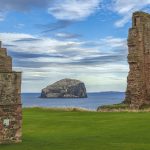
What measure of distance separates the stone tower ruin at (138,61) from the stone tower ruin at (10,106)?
31415 millimetres

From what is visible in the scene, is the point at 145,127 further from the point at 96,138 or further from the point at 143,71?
the point at 143,71

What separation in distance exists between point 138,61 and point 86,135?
93.2ft

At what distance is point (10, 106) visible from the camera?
24359mm

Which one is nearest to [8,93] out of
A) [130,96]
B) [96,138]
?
[96,138]

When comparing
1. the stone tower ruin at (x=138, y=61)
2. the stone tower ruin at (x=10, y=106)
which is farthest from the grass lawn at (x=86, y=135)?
the stone tower ruin at (x=138, y=61)

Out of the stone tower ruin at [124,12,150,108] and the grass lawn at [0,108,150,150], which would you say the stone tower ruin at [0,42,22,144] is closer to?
the grass lawn at [0,108,150,150]

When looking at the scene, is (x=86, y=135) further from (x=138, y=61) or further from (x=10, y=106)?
(x=138, y=61)

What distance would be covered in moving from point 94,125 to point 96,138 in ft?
23.2

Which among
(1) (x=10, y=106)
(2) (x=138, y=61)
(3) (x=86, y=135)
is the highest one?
(2) (x=138, y=61)

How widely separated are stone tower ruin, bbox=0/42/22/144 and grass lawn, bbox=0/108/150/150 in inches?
33.1

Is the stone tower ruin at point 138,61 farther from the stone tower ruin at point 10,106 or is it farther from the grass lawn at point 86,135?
the stone tower ruin at point 10,106

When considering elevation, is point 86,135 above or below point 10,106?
below

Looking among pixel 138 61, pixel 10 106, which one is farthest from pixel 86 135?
pixel 138 61

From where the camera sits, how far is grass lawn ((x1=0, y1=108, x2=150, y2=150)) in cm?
2311
